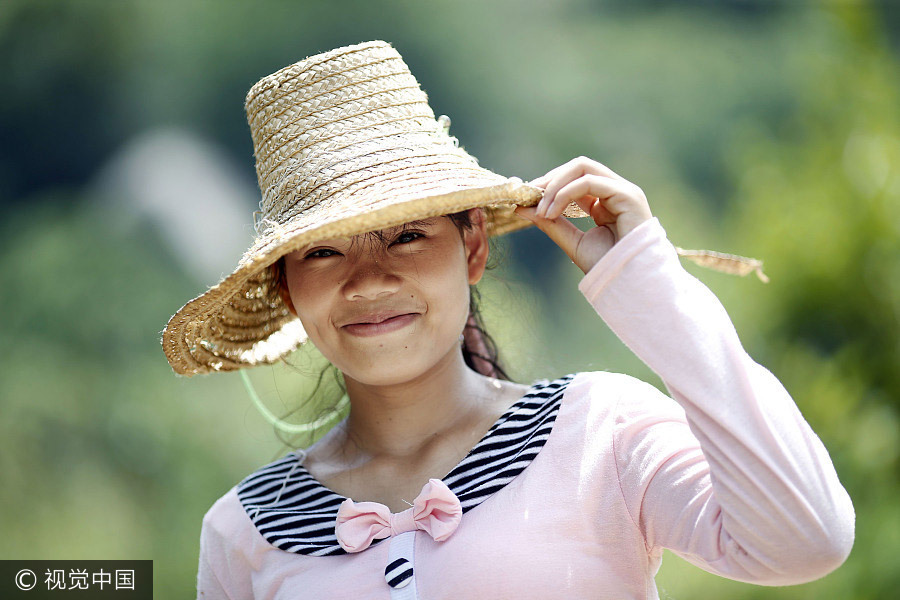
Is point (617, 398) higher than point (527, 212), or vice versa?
point (527, 212)

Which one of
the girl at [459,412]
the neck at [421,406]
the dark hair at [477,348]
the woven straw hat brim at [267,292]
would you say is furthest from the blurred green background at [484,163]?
the girl at [459,412]

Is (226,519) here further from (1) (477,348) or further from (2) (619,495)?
(2) (619,495)

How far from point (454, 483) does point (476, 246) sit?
0.48 m

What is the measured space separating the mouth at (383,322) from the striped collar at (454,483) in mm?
255

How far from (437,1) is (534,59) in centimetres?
148

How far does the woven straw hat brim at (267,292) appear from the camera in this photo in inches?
58.9

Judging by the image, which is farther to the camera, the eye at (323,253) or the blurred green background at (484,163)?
the blurred green background at (484,163)

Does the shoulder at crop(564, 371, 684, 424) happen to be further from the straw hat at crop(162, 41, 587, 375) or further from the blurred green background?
the blurred green background

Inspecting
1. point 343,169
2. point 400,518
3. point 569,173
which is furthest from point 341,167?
point 400,518

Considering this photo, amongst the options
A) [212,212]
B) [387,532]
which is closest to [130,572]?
[387,532]

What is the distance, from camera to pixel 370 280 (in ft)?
5.41

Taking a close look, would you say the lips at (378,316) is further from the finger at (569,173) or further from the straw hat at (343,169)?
the finger at (569,173)

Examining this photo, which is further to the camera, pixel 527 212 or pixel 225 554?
pixel 225 554

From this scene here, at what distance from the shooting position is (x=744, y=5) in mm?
12227
